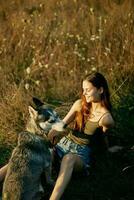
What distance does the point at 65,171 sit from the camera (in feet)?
16.2

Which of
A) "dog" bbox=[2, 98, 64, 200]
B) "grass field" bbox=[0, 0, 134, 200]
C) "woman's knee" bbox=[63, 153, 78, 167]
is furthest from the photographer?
"grass field" bbox=[0, 0, 134, 200]

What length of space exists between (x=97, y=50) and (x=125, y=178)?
2553 mm

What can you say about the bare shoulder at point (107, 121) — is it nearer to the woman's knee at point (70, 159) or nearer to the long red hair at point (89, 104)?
the long red hair at point (89, 104)

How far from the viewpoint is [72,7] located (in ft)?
31.8

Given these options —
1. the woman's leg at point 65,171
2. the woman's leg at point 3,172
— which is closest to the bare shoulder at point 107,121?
the woman's leg at point 65,171

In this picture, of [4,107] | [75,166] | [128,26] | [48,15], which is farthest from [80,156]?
[48,15]

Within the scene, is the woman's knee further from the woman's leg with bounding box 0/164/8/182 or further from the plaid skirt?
the woman's leg with bounding box 0/164/8/182

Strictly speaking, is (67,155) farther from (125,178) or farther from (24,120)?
(24,120)

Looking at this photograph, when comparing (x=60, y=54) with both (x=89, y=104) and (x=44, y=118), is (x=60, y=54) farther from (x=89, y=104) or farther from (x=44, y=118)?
(x=44, y=118)

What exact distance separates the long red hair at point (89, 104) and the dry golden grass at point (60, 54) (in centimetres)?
113

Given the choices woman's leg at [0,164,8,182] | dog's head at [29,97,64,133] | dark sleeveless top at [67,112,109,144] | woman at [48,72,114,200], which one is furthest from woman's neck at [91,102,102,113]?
woman's leg at [0,164,8,182]

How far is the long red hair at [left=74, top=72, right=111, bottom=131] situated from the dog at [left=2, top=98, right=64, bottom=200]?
11.2 inches

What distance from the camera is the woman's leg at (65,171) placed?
4.79 m

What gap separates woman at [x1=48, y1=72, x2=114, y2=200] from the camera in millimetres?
5148
